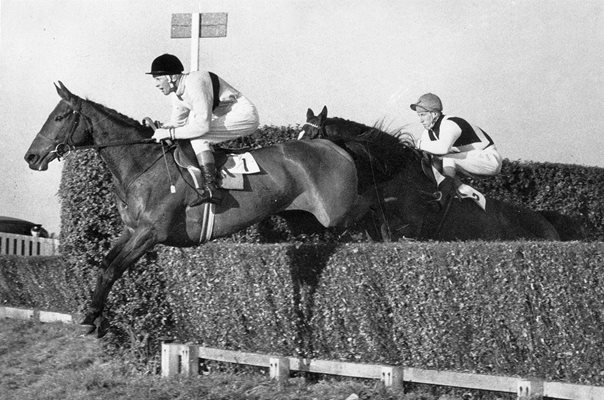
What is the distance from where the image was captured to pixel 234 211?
804cm

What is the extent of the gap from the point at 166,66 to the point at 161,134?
1.84ft

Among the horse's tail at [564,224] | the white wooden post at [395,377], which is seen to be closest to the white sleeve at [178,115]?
the white wooden post at [395,377]

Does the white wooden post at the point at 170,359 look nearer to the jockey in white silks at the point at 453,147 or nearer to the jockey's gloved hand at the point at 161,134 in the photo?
the jockey's gloved hand at the point at 161,134

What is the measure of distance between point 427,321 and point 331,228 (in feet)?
8.41

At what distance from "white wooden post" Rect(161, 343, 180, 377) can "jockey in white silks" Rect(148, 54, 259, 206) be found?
1.19m

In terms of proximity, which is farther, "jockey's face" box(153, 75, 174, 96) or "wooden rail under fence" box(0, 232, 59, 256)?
"wooden rail under fence" box(0, 232, 59, 256)

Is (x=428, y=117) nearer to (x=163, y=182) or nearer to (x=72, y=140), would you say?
(x=163, y=182)

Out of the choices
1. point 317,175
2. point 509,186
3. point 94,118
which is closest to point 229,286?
point 317,175

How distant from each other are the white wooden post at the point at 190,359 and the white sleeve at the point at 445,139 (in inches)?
124

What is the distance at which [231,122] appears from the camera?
8188 millimetres

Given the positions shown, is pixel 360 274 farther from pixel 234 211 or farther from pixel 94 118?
pixel 94 118

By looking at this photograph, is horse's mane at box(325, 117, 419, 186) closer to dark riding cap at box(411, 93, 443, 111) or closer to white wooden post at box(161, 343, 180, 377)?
dark riding cap at box(411, 93, 443, 111)

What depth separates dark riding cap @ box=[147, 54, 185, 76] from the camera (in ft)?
25.7

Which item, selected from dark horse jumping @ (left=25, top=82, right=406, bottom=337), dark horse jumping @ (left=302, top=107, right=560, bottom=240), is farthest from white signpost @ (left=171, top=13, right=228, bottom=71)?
dark horse jumping @ (left=25, top=82, right=406, bottom=337)
